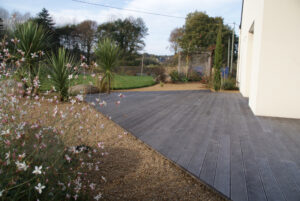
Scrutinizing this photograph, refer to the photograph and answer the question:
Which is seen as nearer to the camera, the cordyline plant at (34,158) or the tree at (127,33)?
the cordyline plant at (34,158)

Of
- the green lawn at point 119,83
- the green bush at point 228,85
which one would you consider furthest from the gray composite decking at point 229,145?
the green bush at point 228,85

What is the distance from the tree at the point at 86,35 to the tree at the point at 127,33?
165 centimetres

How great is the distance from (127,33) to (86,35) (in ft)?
20.0

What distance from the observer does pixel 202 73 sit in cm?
1378

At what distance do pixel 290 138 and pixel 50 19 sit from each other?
20.5 metres

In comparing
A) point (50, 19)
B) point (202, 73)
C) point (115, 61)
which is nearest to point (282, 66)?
point (115, 61)

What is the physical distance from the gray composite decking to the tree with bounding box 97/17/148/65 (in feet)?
58.0

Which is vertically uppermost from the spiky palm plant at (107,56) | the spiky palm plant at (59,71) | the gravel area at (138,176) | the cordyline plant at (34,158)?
the spiky palm plant at (107,56)

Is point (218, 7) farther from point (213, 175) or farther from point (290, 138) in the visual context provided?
point (213, 175)

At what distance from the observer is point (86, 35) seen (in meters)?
18.6

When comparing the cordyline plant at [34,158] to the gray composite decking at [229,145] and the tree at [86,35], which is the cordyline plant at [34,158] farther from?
the tree at [86,35]

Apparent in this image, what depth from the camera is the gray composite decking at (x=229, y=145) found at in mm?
1972

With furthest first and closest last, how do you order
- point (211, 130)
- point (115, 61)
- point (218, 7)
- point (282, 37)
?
1. point (218, 7)
2. point (115, 61)
3. point (282, 37)
4. point (211, 130)

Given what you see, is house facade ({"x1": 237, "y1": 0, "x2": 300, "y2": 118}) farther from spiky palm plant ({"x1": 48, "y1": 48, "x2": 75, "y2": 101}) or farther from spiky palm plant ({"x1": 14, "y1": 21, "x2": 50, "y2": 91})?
spiky palm plant ({"x1": 14, "y1": 21, "x2": 50, "y2": 91})
